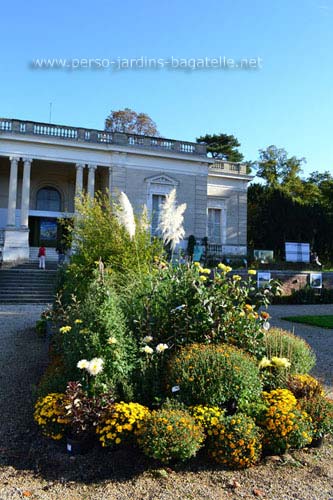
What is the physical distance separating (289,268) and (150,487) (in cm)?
1845

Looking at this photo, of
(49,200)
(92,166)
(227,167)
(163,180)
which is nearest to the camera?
(92,166)

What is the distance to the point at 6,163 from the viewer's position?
23547 millimetres

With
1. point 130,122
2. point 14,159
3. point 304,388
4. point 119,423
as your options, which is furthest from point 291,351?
point 130,122

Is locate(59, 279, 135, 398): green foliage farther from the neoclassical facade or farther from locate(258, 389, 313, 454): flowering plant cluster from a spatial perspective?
the neoclassical facade

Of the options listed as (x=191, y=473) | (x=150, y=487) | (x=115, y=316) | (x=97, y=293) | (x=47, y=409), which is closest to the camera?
(x=150, y=487)

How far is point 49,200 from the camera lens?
2538 centimetres

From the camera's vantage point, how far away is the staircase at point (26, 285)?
1470 cm

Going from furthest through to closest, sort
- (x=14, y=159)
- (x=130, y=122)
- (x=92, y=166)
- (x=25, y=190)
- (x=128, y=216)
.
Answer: (x=130, y=122) → (x=92, y=166) → (x=25, y=190) → (x=14, y=159) → (x=128, y=216)

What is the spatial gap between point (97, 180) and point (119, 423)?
79.4 feet

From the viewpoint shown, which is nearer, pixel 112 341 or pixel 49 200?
pixel 112 341

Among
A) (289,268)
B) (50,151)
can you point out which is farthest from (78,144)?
(289,268)

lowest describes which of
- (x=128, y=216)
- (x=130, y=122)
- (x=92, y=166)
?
(x=128, y=216)

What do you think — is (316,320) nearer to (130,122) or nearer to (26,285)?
(26,285)

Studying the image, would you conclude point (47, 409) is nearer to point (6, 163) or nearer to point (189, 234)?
point (189, 234)
